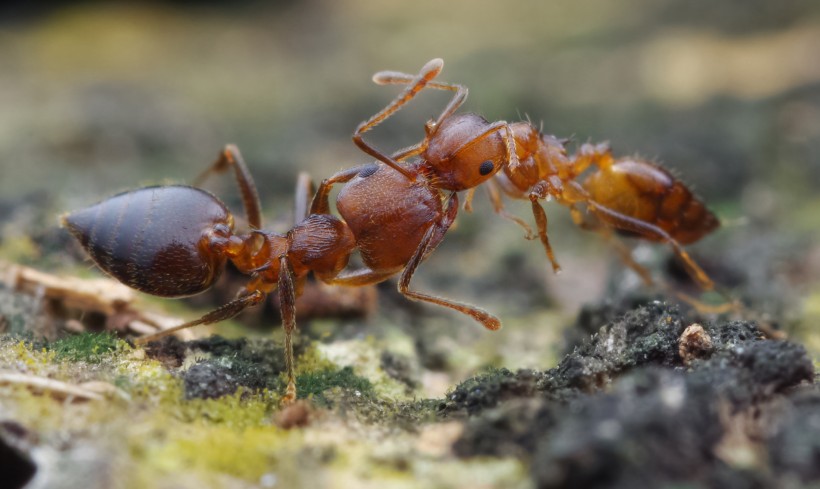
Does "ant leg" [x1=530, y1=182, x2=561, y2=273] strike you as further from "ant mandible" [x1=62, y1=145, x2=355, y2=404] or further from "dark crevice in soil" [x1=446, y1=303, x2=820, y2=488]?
"ant mandible" [x1=62, y1=145, x2=355, y2=404]

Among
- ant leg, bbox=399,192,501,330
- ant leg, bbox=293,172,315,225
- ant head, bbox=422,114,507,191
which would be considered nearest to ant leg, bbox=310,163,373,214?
ant leg, bbox=293,172,315,225

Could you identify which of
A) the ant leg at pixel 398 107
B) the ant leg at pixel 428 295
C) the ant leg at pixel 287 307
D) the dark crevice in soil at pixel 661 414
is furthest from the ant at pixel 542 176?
the dark crevice in soil at pixel 661 414

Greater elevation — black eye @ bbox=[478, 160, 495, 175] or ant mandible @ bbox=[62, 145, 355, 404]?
black eye @ bbox=[478, 160, 495, 175]

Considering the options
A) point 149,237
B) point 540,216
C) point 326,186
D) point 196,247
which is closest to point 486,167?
point 540,216

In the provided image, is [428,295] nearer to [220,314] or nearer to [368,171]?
[368,171]

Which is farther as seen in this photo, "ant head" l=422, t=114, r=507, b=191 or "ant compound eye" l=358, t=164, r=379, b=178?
"ant compound eye" l=358, t=164, r=379, b=178

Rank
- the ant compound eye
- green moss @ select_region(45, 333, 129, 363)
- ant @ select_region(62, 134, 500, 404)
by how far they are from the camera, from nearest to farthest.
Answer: green moss @ select_region(45, 333, 129, 363) < ant @ select_region(62, 134, 500, 404) < the ant compound eye
